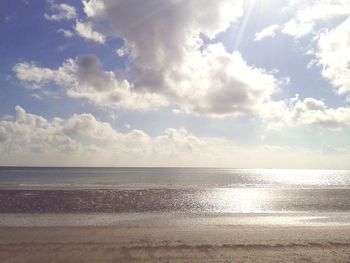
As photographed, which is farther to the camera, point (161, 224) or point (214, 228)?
point (161, 224)

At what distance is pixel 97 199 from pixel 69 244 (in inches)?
888

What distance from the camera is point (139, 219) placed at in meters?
26.7

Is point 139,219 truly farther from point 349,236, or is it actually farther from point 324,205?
point 324,205

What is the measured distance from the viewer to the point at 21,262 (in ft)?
47.3

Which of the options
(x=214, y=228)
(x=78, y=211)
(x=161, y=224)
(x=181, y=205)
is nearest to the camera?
(x=214, y=228)

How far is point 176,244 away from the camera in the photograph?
688 inches

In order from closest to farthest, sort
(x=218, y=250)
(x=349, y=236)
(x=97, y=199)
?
1. (x=218, y=250)
2. (x=349, y=236)
3. (x=97, y=199)

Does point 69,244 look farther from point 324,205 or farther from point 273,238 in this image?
point 324,205

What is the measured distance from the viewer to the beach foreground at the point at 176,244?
15.2m

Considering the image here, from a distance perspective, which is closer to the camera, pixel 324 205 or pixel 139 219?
pixel 139 219

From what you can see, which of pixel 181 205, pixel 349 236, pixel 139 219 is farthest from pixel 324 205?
pixel 139 219

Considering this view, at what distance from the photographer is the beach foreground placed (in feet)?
49.9

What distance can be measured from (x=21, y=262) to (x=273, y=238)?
12.4 meters

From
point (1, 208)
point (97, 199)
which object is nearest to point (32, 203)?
point (1, 208)
